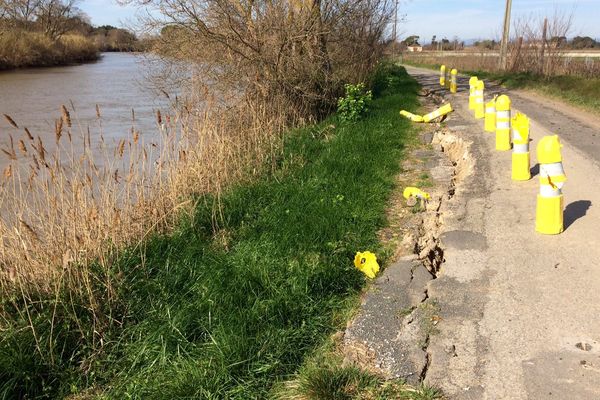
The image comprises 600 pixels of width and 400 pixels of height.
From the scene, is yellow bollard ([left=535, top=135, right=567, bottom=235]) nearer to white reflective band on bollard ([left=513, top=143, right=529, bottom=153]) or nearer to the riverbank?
white reflective band on bollard ([left=513, top=143, right=529, bottom=153])

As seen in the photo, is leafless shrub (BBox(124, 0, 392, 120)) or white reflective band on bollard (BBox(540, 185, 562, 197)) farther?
leafless shrub (BBox(124, 0, 392, 120))

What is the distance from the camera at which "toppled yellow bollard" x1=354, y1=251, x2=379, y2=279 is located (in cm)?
451

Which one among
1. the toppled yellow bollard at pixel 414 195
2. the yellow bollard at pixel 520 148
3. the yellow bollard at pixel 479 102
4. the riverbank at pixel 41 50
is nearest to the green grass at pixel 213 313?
the toppled yellow bollard at pixel 414 195

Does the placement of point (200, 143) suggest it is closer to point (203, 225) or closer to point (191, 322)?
point (203, 225)

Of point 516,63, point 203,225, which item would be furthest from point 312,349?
point 516,63

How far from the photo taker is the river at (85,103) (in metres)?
12.8

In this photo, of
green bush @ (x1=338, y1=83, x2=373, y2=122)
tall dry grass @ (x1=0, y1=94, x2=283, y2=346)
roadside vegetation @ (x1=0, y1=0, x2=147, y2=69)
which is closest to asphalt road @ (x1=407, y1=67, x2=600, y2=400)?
tall dry grass @ (x1=0, y1=94, x2=283, y2=346)

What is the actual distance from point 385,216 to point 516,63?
21161mm

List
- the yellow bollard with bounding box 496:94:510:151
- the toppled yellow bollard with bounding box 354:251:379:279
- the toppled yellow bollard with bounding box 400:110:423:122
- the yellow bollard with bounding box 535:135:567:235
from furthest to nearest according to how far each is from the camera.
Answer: the toppled yellow bollard with bounding box 400:110:423:122 → the yellow bollard with bounding box 496:94:510:151 → the yellow bollard with bounding box 535:135:567:235 → the toppled yellow bollard with bounding box 354:251:379:279

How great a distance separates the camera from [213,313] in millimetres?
3900

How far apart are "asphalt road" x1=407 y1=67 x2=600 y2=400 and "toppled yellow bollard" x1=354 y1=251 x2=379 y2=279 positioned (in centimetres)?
52

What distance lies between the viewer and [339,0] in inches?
477

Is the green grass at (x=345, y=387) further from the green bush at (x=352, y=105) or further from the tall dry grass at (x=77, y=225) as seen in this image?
the green bush at (x=352, y=105)

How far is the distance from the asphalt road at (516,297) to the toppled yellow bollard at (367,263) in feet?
1.71
